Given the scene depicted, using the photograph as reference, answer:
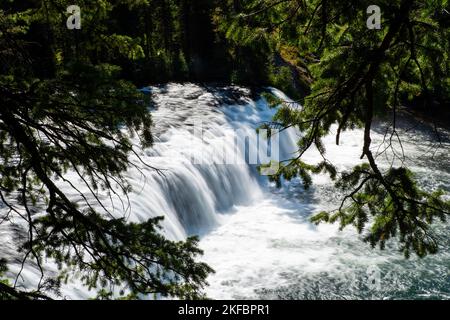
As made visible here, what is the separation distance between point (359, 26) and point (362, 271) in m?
6.31

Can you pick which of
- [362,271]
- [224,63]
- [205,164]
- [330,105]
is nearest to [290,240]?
[362,271]

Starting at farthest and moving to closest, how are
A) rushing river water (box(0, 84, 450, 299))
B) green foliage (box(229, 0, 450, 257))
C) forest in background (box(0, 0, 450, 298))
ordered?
rushing river water (box(0, 84, 450, 299)), green foliage (box(229, 0, 450, 257)), forest in background (box(0, 0, 450, 298))

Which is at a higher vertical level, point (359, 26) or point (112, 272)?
point (359, 26)

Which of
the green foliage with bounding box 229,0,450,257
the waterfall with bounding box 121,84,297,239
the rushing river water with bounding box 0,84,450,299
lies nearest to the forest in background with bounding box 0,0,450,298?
the green foliage with bounding box 229,0,450,257

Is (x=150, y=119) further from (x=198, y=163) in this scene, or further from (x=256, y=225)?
(x=198, y=163)

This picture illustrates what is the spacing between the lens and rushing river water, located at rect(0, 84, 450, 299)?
364 inches

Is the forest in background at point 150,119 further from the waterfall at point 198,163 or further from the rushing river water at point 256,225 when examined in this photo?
the waterfall at point 198,163

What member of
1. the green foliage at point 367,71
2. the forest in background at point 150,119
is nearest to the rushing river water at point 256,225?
the forest in background at point 150,119

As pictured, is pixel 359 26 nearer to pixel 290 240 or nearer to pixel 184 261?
pixel 184 261

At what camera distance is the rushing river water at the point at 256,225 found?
364 inches

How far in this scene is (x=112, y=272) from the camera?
4.05 metres

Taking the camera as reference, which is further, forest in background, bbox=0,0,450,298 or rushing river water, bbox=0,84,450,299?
rushing river water, bbox=0,84,450,299

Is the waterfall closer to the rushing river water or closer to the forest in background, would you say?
the rushing river water
